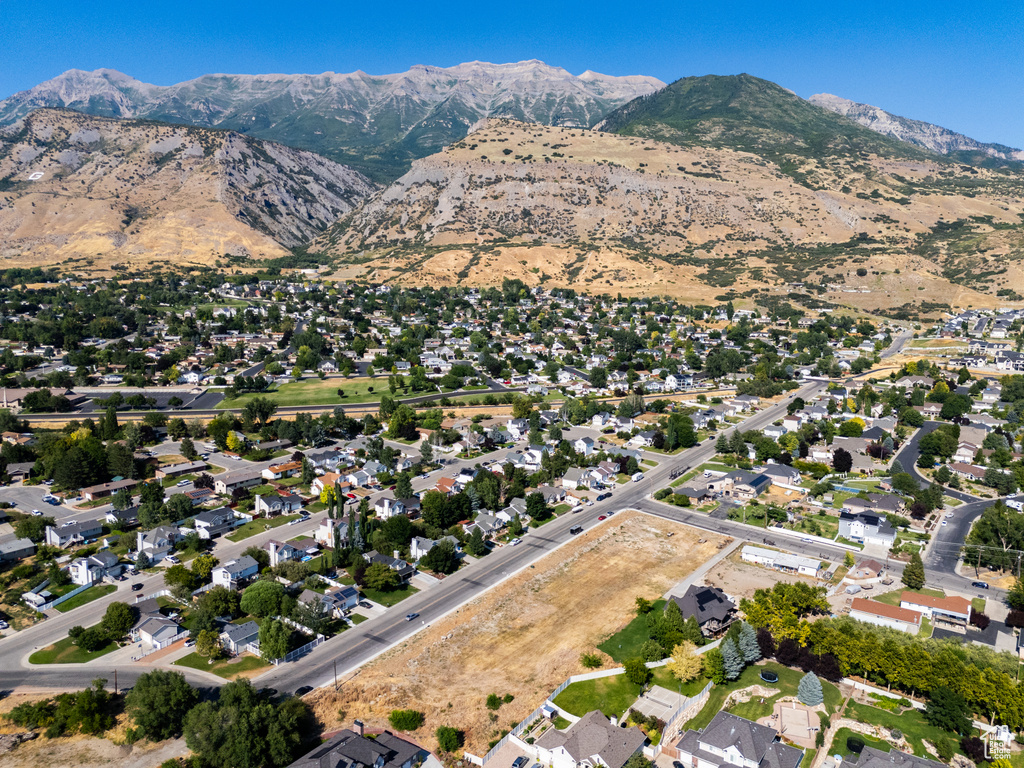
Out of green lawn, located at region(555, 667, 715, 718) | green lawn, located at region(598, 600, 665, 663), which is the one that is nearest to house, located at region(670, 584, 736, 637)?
green lawn, located at region(598, 600, 665, 663)

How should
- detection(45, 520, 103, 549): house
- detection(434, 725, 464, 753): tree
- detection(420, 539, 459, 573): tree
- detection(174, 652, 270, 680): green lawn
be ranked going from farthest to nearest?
detection(45, 520, 103, 549): house → detection(420, 539, 459, 573): tree → detection(174, 652, 270, 680): green lawn → detection(434, 725, 464, 753): tree

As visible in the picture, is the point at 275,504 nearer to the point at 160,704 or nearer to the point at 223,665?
the point at 223,665

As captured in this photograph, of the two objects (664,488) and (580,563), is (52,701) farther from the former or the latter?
(664,488)

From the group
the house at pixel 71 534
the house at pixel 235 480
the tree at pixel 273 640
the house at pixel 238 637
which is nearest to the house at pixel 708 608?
the tree at pixel 273 640

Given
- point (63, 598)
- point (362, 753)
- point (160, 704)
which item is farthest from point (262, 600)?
point (362, 753)

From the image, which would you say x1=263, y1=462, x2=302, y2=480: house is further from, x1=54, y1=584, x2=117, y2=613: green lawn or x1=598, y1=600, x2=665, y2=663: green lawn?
x1=598, y1=600, x2=665, y2=663: green lawn
